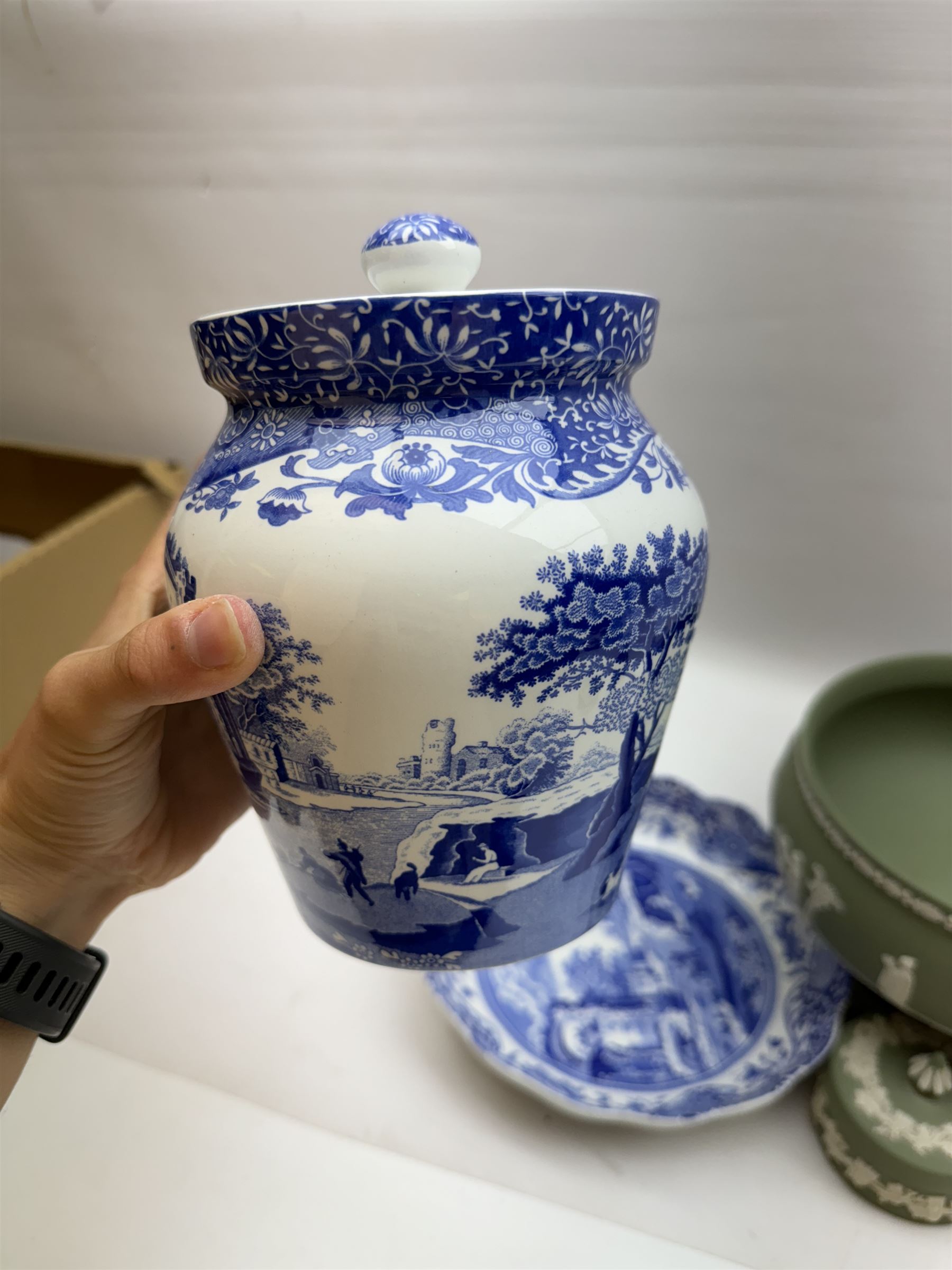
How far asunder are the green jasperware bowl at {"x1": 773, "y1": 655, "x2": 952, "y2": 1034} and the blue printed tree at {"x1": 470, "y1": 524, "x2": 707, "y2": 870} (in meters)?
0.34

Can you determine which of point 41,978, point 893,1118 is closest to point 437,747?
point 41,978

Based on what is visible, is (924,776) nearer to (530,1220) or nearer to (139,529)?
(530,1220)

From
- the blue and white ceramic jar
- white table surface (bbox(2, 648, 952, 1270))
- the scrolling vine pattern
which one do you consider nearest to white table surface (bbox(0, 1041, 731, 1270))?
white table surface (bbox(2, 648, 952, 1270))

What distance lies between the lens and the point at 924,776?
1.14 m

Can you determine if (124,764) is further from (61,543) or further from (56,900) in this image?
(61,543)

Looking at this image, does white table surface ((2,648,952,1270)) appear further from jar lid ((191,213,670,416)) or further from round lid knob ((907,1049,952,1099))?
jar lid ((191,213,670,416))

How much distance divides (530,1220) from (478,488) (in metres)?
0.69

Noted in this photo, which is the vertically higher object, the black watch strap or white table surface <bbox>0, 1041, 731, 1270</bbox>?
the black watch strap

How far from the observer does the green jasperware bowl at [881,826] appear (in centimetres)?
79

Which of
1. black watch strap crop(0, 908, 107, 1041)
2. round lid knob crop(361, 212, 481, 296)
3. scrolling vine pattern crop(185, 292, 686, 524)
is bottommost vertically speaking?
black watch strap crop(0, 908, 107, 1041)

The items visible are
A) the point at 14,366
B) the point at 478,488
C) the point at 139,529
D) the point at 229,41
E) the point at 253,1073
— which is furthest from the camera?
the point at 14,366

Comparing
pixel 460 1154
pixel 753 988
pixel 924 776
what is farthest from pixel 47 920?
pixel 924 776

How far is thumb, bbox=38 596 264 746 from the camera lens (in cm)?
52

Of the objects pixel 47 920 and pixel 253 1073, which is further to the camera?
pixel 253 1073
